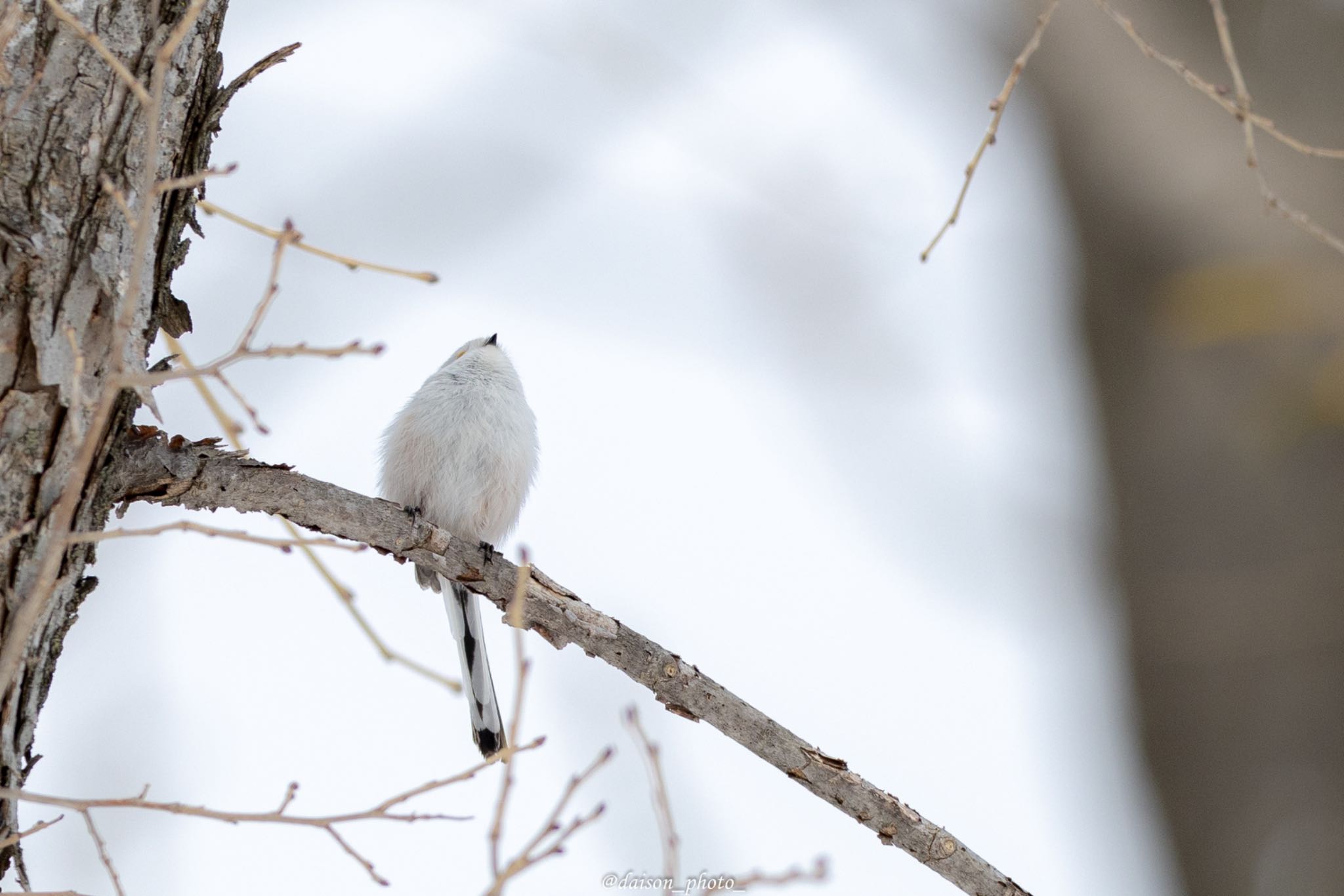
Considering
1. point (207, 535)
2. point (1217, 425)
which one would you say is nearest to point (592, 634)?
point (207, 535)

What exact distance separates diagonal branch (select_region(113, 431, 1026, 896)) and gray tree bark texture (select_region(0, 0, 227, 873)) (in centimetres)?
13

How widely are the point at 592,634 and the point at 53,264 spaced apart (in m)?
1.08

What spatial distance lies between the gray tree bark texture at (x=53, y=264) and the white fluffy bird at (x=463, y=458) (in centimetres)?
149

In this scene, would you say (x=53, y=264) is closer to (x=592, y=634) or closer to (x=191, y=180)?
(x=191, y=180)

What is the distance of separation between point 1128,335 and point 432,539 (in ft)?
7.54

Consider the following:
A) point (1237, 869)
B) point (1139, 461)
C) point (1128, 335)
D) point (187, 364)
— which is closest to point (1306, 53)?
point (1128, 335)

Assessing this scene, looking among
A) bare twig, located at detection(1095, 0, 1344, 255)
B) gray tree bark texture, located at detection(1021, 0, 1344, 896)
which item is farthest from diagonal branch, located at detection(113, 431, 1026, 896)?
gray tree bark texture, located at detection(1021, 0, 1344, 896)

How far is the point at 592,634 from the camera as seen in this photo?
2.10 m

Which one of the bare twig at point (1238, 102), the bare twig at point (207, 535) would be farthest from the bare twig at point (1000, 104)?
the bare twig at point (207, 535)

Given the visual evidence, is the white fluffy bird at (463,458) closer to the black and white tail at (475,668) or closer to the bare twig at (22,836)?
the black and white tail at (475,668)

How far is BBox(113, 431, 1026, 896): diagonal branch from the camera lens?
6.45 feet

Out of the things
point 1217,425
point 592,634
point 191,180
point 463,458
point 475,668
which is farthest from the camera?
point 463,458

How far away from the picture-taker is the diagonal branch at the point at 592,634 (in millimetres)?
1967

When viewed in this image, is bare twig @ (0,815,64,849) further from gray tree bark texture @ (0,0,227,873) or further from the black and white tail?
the black and white tail
